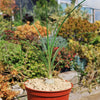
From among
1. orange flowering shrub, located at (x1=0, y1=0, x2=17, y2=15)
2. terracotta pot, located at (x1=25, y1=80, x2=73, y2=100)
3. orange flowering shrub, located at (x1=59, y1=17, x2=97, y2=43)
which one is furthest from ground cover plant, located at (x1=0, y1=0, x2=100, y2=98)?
orange flowering shrub, located at (x1=0, y1=0, x2=17, y2=15)

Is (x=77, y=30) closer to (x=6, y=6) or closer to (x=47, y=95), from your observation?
(x=47, y=95)

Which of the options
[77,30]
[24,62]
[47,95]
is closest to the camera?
[47,95]

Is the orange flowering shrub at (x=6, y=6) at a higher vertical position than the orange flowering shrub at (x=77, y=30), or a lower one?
higher

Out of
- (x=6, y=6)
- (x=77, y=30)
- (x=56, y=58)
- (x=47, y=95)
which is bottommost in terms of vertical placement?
(x=56, y=58)

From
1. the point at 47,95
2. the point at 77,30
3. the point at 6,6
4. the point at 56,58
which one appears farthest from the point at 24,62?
the point at 6,6

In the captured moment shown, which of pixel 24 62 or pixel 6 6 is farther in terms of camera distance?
pixel 6 6

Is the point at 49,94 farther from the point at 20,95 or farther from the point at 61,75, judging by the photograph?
the point at 61,75

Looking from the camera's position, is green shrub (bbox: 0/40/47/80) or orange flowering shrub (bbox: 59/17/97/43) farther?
orange flowering shrub (bbox: 59/17/97/43)

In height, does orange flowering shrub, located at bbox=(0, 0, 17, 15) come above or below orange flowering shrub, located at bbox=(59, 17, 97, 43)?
above

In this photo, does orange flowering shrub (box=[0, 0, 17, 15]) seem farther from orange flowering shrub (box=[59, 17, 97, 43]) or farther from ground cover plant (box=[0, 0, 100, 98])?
orange flowering shrub (box=[59, 17, 97, 43])

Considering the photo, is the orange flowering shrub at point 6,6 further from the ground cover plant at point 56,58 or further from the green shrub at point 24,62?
the green shrub at point 24,62

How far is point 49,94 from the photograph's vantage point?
1859 millimetres

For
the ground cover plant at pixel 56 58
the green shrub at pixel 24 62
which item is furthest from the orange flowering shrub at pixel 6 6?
the green shrub at pixel 24 62

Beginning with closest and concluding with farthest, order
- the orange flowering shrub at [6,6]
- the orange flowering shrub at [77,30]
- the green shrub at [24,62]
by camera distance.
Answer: the green shrub at [24,62] < the orange flowering shrub at [77,30] < the orange flowering shrub at [6,6]
